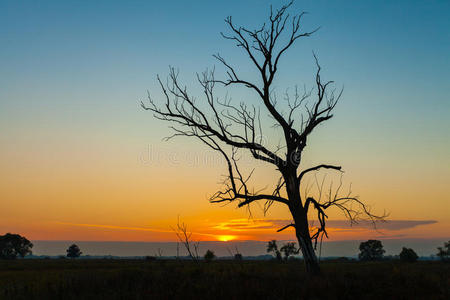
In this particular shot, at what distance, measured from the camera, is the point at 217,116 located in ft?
49.3

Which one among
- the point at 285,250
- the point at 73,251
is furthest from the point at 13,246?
the point at 285,250

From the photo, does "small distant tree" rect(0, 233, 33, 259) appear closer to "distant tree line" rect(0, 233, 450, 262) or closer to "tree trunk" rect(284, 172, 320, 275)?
"distant tree line" rect(0, 233, 450, 262)

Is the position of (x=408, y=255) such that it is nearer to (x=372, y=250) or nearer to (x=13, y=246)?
(x=372, y=250)

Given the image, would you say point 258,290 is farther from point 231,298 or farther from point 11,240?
point 11,240

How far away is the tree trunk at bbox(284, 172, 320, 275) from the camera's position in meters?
13.6

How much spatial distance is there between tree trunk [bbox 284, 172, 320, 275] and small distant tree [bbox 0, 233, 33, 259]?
114 meters

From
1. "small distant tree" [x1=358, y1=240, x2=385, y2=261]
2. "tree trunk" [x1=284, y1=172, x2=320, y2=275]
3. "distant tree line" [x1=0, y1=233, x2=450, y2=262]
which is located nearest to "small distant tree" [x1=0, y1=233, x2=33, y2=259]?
"distant tree line" [x1=0, y1=233, x2=450, y2=262]

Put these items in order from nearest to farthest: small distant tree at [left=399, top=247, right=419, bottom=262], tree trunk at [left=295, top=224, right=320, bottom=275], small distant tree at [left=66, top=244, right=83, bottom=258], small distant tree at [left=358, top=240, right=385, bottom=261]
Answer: tree trunk at [left=295, top=224, right=320, bottom=275] < small distant tree at [left=399, top=247, right=419, bottom=262] < small distant tree at [left=358, top=240, right=385, bottom=261] < small distant tree at [left=66, top=244, right=83, bottom=258]

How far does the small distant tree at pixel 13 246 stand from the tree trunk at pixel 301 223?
11409 centimetres

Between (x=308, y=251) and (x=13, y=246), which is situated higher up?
(x=13, y=246)

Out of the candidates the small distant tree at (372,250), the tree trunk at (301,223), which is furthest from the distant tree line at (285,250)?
the tree trunk at (301,223)

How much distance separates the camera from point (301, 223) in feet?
45.8

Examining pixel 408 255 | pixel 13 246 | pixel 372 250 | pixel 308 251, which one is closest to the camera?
pixel 308 251

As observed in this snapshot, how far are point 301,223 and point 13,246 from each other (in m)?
118
